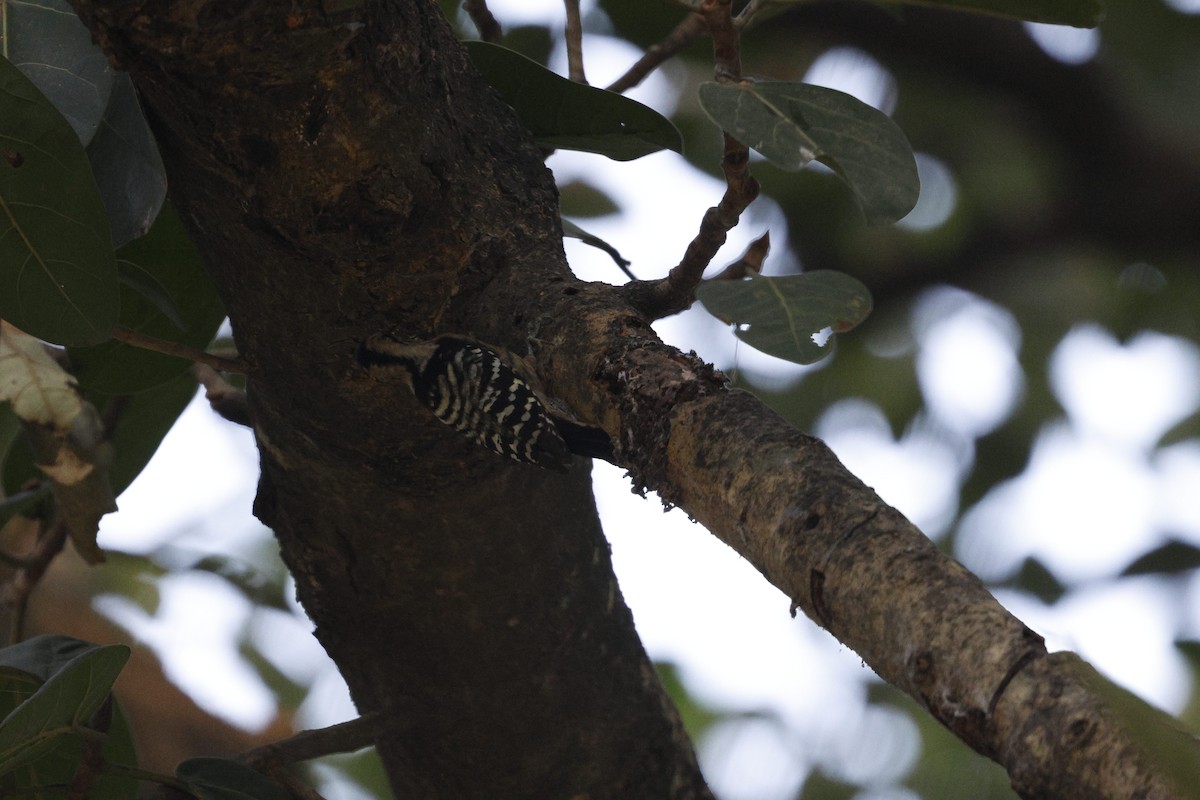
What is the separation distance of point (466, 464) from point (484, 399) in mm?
103

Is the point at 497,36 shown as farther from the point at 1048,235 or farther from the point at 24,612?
the point at 1048,235

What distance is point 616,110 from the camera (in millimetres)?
1308

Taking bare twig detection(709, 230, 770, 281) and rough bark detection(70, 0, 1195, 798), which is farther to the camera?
bare twig detection(709, 230, 770, 281)

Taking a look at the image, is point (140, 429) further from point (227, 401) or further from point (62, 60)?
point (62, 60)

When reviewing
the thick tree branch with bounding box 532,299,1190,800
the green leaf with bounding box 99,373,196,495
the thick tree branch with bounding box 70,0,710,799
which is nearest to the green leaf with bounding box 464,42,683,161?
the thick tree branch with bounding box 70,0,710,799

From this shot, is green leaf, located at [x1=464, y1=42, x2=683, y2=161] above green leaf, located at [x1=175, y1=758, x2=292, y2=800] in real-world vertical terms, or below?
above

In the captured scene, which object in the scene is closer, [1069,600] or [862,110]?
[862,110]

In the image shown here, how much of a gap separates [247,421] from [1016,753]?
116cm

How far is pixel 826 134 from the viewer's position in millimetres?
1047

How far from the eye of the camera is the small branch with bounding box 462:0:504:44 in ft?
4.66

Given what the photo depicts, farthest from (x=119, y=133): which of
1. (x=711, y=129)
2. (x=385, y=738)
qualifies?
(x=711, y=129)

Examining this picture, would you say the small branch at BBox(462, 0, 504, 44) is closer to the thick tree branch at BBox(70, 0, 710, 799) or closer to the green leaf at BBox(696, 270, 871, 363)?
the thick tree branch at BBox(70, 0, 710, 799)

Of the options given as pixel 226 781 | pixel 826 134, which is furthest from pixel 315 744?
pixel 826 134

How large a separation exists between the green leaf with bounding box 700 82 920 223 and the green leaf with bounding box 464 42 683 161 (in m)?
0.29
